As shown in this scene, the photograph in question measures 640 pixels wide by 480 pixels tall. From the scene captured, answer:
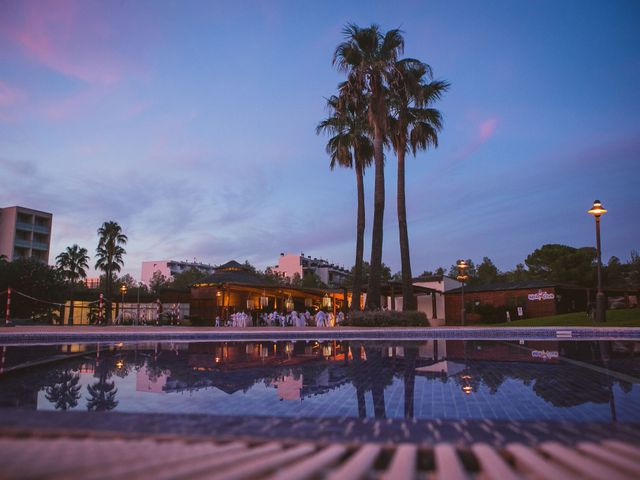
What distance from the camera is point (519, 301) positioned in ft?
105

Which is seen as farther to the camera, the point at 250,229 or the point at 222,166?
the point at 250,229

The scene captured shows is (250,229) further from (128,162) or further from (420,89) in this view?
(420,89)

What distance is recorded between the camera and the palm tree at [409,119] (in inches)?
877

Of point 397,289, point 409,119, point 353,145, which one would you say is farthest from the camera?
point 397,289

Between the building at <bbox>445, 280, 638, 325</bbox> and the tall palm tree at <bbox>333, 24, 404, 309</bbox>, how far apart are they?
1403 centimetres

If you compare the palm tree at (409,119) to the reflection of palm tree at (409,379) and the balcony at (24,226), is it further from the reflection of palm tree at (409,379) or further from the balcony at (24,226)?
the balcony at (24,226)

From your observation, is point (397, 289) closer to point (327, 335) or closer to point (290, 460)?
point (327, 335)

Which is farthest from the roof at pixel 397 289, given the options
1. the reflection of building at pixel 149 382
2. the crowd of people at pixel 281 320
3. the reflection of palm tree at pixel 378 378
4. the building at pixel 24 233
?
the building at pixel 24 233

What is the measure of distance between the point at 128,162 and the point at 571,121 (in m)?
29.3

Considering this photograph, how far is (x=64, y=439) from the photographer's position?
292 cm

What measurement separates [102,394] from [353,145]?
68.2 feet

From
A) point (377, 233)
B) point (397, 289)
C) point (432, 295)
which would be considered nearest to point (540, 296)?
point (432, 295)

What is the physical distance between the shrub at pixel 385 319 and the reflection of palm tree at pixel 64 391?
44.6 feet

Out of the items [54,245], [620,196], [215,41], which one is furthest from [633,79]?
[54,245]
